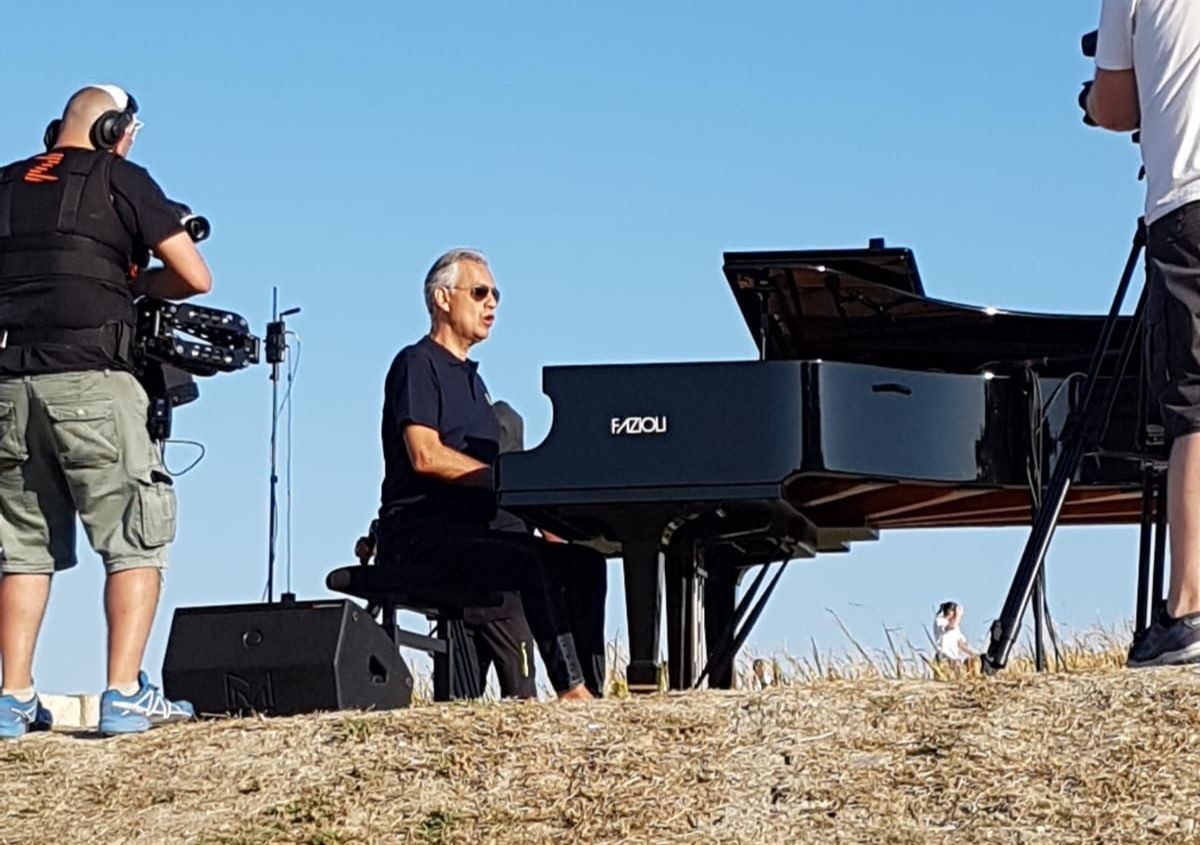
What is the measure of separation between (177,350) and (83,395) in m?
0.33

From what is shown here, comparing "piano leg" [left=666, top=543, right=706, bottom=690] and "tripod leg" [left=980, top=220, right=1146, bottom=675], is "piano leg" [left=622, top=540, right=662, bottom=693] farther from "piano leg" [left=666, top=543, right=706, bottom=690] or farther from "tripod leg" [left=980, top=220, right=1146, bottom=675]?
"tripod leg" [left=980, top=220, right=1146, bottom=675]

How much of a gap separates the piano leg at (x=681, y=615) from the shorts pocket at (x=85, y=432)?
2024 millimetres

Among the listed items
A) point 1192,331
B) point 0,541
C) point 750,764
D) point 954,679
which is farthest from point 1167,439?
point 0,541

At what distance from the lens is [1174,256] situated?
507 centimetres

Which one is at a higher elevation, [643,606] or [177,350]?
[177,350]

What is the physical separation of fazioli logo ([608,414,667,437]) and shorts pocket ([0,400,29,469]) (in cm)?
175

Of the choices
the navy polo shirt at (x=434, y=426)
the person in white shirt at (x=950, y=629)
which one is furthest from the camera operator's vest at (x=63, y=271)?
the person in white shirt at (x=950, y=629)

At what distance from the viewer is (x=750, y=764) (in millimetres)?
5035

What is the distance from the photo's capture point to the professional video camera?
5.88 metres

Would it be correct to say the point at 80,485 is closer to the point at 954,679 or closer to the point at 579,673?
the point at 579,673

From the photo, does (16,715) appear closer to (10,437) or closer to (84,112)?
(10,437)

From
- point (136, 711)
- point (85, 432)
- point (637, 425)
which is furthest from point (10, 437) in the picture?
point (637, 425)

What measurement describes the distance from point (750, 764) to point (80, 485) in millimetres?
1996

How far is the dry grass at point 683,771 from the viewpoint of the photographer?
4688 millimetres
